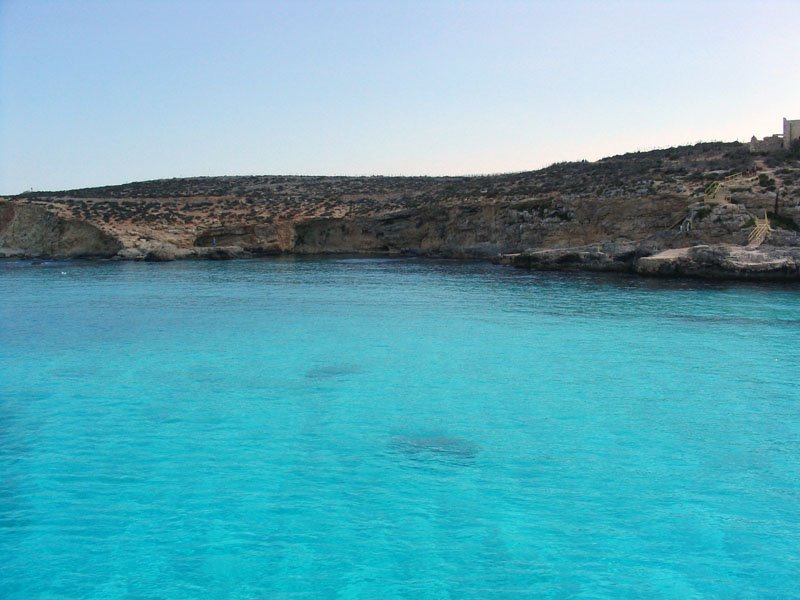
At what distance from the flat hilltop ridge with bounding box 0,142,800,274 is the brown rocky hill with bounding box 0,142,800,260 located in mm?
87

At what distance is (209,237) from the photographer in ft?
161

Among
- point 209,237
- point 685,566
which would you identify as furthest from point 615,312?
point 209,237

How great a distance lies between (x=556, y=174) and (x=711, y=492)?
45023 mm

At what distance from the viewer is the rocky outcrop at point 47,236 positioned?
4797 centimetres

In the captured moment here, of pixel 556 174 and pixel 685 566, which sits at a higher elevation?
pixel 556 174

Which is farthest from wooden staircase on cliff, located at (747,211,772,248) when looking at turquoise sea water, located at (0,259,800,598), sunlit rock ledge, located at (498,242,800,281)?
turquoise sea water, located at (0,259,800,598)

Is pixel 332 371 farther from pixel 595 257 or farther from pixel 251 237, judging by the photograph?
pixel 251 237

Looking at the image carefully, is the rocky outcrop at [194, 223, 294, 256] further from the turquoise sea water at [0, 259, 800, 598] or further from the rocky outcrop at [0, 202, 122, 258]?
the turquoise sea water at [0, 259, 800, 598]

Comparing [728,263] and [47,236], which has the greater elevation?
[47,236]

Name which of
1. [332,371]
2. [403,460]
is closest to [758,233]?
[332,371]

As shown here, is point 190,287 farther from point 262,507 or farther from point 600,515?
point 600,515

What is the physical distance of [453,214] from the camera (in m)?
44.8

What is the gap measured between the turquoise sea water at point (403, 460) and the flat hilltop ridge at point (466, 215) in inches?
547

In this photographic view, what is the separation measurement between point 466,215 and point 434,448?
3606 centimetres
